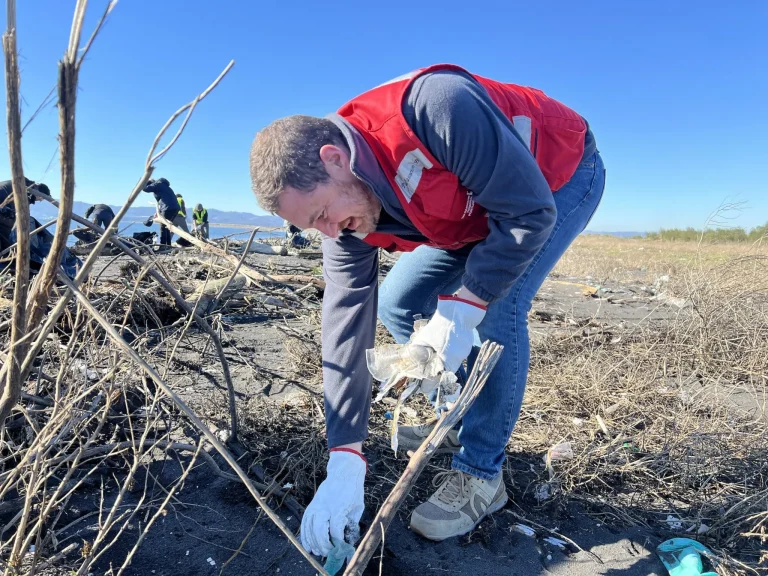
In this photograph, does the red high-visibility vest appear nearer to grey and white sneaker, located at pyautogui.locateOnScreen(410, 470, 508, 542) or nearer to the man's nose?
the man's nose

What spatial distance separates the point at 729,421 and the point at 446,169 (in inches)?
77.1

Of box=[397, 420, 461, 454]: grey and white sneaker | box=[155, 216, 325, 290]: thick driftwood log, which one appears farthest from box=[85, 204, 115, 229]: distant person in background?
box=[397, 420, 461, 454]: grey and white sneaker

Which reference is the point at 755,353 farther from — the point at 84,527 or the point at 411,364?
the point at 84,527

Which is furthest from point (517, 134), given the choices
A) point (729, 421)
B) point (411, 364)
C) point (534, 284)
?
point (729, 421)

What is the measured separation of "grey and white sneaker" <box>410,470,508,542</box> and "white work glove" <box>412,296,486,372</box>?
19.3 inches

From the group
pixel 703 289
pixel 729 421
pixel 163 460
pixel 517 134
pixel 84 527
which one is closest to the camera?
pixel 517 134

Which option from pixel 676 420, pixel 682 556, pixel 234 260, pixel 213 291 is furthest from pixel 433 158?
pixel 213 291

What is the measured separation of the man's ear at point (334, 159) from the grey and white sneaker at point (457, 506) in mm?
1084

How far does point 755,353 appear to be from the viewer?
3174mm

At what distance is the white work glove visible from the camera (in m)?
1.46

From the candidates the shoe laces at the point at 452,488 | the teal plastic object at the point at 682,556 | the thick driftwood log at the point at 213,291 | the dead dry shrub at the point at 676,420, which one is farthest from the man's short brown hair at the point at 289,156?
the thick driftwood log at the point at 213,291

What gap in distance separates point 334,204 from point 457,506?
1055 millimetres

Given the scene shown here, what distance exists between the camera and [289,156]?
130 cm

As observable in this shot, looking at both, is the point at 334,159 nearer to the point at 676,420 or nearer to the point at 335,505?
the point at 335,505
